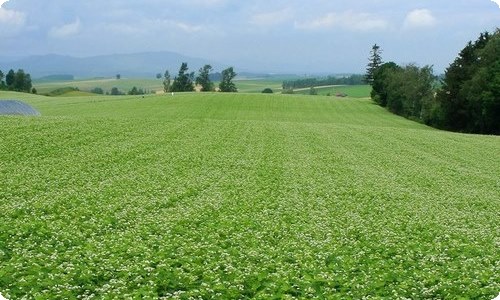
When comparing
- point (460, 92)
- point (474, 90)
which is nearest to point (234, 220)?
point (474, 90)

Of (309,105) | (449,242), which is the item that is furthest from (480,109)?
(449,242)

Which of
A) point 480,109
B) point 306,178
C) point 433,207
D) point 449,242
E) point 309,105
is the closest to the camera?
point 449,242

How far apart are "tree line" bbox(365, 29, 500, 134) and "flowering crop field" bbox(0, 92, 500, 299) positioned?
43.8 metres

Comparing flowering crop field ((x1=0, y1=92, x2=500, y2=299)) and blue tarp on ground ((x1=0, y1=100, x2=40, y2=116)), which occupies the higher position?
blue tarp on ground ((x1=0, y1=100, x2=40, y2=116))

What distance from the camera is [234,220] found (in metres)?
21.6

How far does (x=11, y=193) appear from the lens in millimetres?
24391

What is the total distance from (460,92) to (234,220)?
85.1 metres

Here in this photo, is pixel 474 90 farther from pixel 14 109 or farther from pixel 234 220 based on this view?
pixel 234 220

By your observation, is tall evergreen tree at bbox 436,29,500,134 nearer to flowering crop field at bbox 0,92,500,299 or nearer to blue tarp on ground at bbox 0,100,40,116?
flowering crop field at bbox 0,92,500,299

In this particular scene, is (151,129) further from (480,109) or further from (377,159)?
(480,109)

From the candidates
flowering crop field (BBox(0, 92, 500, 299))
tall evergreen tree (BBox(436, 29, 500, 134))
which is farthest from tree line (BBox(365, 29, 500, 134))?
flowering crop field (BBox(0, 92, 500, 299))

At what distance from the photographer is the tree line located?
90.3 metres

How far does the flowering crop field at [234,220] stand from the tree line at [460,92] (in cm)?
4379

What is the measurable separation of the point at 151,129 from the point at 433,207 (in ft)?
122
